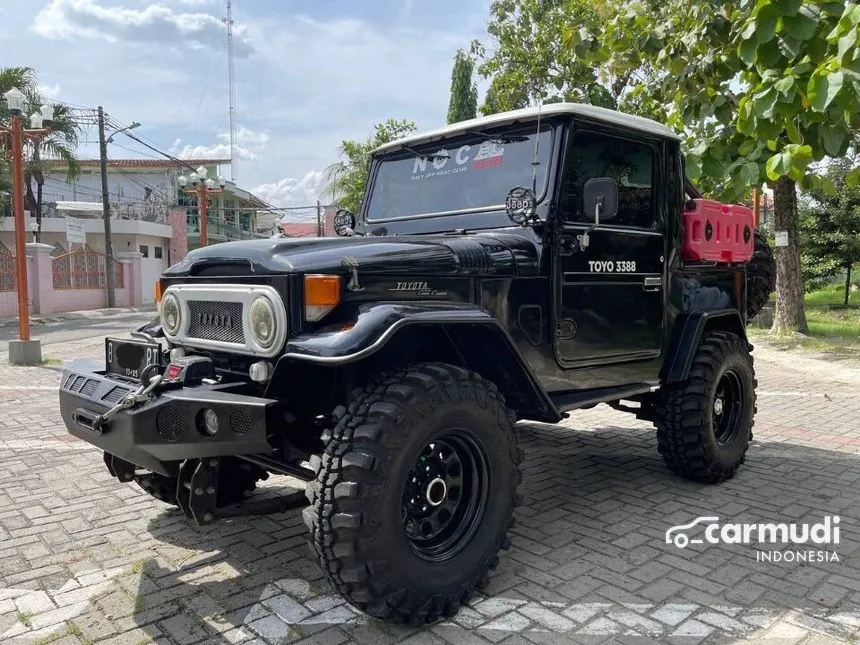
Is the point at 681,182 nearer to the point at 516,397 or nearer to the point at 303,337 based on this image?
the point at 516,397

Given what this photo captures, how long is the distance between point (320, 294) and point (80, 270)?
22.5 m

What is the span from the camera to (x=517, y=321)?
3572 millimetres

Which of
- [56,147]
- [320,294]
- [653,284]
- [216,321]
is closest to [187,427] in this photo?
[216,321]

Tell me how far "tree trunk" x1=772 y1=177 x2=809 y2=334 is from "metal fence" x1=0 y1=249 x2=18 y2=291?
1851 centimetres

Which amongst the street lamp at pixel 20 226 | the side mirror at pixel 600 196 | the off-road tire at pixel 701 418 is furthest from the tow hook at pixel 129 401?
the street lamp at pixel 20 226

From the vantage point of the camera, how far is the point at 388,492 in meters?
2.64

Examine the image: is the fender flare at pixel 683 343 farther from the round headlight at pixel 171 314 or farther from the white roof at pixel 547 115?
the round headlight at pixel 171 314

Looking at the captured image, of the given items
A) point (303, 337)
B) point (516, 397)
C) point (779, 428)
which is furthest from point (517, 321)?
point (779, 428)

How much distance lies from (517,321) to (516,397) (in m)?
0.39

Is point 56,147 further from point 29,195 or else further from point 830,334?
point 830,334

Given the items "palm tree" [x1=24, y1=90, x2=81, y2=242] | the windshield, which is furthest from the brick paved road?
"palm tree" [x1=24, y1=90, x2=81, y2=242]

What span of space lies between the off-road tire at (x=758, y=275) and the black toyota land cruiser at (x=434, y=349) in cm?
85

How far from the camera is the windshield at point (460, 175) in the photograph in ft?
12.6

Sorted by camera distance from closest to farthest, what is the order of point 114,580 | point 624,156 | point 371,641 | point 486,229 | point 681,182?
point 371,641 → point 114,580 → point 486,229 → point 624,156 → point 681,182
